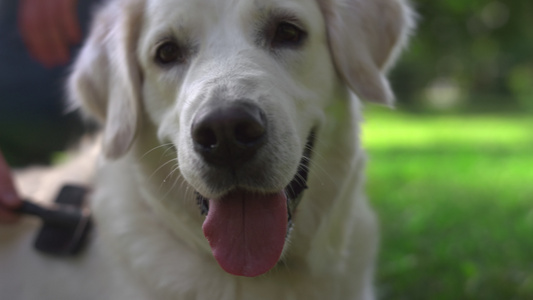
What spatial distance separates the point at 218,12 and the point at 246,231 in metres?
0.97

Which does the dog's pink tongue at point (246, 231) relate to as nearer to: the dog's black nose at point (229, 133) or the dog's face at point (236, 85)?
the dog's face at point (236, 85)

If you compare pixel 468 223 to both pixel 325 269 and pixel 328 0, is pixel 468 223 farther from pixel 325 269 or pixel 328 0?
pixel 328 0

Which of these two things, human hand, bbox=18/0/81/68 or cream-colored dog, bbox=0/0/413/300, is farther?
human hand, bbox=18/0/81/68

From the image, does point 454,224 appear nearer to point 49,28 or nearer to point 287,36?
point 287,36

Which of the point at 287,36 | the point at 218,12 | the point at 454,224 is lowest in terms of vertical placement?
the point at 454,224

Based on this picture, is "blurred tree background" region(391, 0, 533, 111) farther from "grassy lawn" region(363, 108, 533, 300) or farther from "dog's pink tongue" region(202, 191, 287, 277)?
"dog's pink tongue" region(202, 191, 287, 277)

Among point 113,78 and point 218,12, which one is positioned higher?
point 218,12

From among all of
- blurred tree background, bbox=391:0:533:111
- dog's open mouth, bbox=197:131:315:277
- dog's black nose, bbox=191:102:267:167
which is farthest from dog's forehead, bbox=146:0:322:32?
blurred tree background, bbox=391:0:533:111

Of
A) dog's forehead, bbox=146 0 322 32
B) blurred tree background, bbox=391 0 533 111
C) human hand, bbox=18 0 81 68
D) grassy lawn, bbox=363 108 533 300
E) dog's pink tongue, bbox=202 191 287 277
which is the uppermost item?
dog's forehead, bbox=146 0 322 32

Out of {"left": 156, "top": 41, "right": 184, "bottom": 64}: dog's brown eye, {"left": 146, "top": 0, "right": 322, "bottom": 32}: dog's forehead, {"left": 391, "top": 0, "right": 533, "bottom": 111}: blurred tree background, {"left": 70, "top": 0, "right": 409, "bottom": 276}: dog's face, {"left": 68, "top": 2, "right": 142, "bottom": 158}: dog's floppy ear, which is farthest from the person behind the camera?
{"left": 391, "top": 0, "right": 533, "bottom": 111}: blurred tree background

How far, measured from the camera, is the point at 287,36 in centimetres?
242

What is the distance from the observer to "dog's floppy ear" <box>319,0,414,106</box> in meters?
2.52

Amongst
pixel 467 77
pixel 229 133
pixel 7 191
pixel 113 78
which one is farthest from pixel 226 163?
pixel 467 77

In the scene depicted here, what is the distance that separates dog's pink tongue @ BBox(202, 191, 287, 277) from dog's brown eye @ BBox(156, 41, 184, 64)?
735 mm
